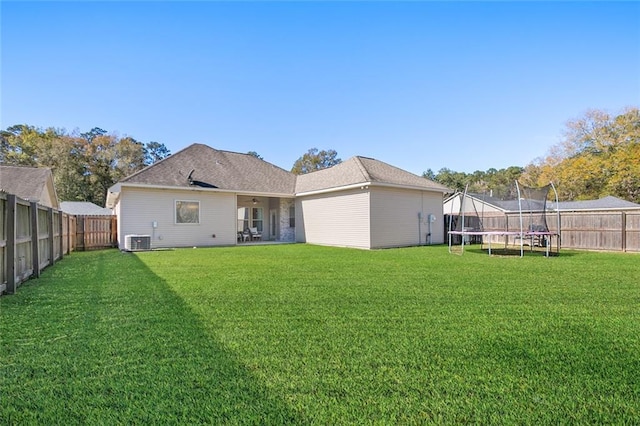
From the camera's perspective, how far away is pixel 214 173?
1609 centimetres

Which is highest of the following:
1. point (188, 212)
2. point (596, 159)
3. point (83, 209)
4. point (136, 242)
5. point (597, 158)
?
point (597, 158)

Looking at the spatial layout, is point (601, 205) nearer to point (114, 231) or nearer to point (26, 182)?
point (114, 231)

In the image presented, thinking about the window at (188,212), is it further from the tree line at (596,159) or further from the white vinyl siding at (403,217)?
the tree line at (596,159)

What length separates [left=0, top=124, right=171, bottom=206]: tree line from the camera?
102ft

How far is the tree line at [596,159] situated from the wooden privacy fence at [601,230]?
1089 cm

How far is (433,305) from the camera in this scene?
14.5ft

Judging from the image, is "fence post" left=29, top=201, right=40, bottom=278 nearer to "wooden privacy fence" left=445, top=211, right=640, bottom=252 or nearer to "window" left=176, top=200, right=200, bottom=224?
"window" left=176, top=200, right=200, bottom=224

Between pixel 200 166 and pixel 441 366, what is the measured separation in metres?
15.5

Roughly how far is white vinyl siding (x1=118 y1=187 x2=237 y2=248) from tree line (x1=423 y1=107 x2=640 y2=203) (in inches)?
738

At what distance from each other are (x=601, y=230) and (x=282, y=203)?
533 inches

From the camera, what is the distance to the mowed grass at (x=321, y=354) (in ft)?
6.66

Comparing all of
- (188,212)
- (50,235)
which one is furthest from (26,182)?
(50,235)

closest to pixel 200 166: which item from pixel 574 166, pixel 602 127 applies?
pixel 574 166

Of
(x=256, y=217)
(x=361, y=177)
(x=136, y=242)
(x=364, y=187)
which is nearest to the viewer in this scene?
(x=136, y=242)
